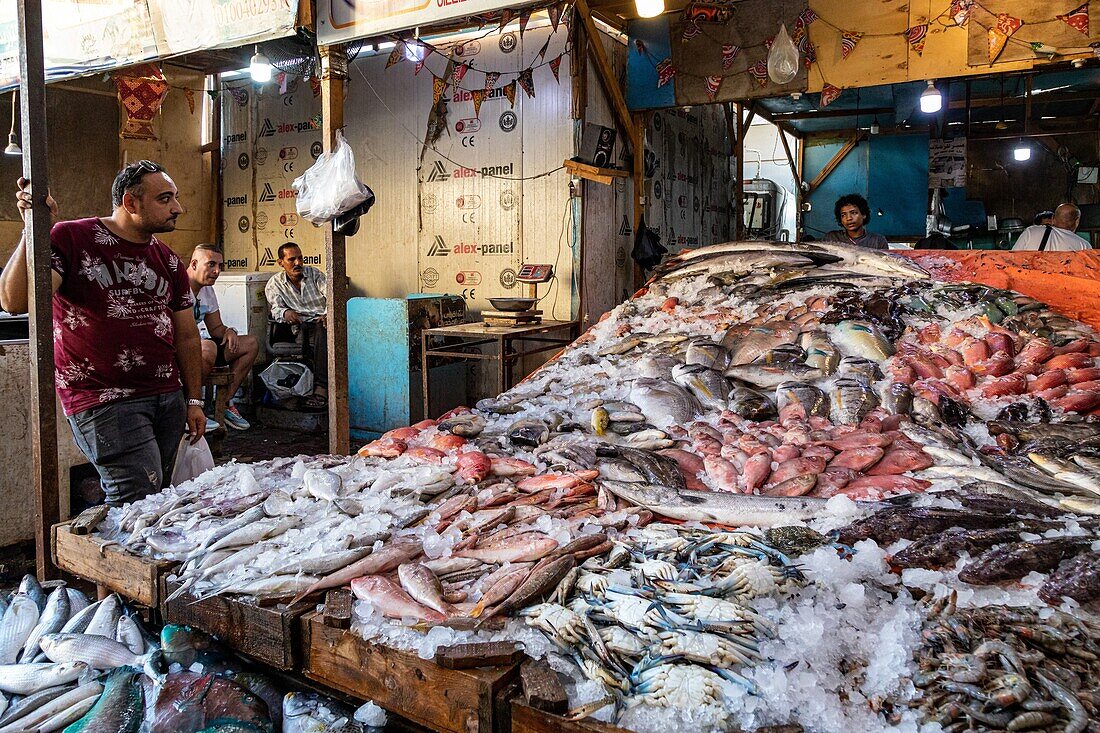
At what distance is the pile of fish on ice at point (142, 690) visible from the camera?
2314 millimetres

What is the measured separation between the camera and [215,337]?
5.46 meters

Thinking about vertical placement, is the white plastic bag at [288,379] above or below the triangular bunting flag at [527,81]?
below

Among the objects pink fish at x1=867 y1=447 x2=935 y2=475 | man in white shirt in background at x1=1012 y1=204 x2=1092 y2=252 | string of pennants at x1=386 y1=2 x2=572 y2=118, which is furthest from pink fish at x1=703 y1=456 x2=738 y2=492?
string of pennants at x1=386 y1=2 x2=572 y2=118

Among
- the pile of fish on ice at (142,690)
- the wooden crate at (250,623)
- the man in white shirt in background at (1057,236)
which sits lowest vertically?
the pile of fish on ice at (142,690)

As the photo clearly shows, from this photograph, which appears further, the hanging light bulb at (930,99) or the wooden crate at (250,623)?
the hanging light bulb at (930,99)

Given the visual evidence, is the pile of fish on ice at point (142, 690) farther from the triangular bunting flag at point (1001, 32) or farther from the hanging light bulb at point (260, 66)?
the triangular bunting flag at point (1001, 32)

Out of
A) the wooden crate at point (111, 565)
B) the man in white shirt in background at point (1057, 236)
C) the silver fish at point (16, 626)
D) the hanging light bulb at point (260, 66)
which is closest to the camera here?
the wooden crate at point (111, 565)

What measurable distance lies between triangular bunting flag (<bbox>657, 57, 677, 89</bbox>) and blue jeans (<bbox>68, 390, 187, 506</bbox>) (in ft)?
22.4

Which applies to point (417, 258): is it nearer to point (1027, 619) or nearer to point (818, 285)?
point (818, 285)

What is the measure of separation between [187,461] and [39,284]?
4.18 feet

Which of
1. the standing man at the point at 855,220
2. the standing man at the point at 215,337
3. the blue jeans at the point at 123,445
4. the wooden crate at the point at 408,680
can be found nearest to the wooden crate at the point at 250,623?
the wooden crate at the point at 408,680

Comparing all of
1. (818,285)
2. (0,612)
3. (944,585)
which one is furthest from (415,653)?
(818,285)

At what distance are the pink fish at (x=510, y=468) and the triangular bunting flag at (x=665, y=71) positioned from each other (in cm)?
665

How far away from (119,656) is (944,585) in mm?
2754
